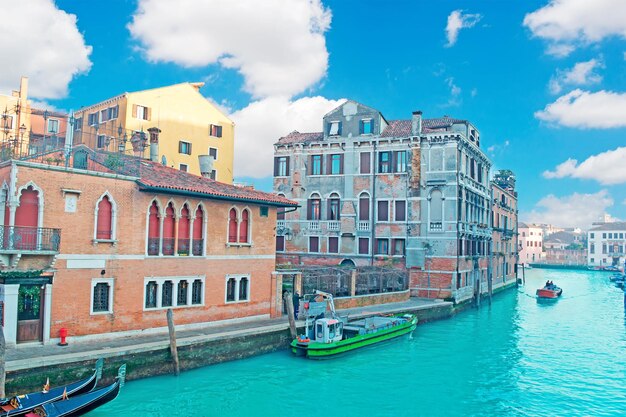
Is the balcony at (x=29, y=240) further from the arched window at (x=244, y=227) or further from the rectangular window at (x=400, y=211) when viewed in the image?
the rectangular window at (x=400, y=211)

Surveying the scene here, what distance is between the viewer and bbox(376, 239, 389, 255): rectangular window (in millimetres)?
37781

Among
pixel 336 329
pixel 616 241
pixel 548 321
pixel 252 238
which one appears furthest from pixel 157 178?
pixel 616 241

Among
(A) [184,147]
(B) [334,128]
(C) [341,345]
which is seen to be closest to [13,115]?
(A) [184,147]

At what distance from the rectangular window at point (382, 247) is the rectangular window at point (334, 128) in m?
8.75

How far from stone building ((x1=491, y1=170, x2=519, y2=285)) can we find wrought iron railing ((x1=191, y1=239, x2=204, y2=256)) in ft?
113

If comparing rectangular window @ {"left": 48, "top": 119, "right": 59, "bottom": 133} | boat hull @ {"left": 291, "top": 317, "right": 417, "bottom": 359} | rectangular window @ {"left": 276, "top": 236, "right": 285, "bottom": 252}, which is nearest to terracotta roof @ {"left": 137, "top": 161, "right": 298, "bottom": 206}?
boat hull @ {"left": 291, "top": 317, "right": 417, "bottom": 359}

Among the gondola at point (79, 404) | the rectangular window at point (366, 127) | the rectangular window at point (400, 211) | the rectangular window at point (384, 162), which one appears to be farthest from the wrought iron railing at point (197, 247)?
the rectangular window at point (366, 127)

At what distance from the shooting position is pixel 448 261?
35.8m

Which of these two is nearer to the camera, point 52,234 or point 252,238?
point 52,234

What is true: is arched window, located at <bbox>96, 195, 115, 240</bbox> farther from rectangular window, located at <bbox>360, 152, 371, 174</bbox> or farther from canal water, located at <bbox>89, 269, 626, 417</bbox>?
rectangular window, located at <bbox>360, 152, 371, 174</bbox>

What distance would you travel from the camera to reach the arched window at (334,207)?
129 feet

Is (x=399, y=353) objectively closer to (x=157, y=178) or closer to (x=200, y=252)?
(x=200, y=252)

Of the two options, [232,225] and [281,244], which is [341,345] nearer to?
[232,225]

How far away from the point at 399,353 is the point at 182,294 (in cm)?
1004
